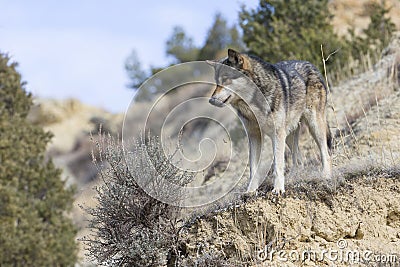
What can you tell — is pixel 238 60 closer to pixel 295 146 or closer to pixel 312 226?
pixel 295 146

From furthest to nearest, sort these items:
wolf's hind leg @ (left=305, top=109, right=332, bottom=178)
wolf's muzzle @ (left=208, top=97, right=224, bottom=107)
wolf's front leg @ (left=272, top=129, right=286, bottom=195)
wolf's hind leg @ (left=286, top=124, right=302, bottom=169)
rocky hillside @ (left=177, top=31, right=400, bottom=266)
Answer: wolf's hind leg @ (left=286, top=124, right=302, bottom=169)
wolf's hind leg @ (left=305, top=109, right=332, bottom=178)
wolf's front leg @ (left=272, top=129, right=286, bottom=195)
wolf's muzzle @ (left=208, top=97, right=224, bottom=107)
rocky hillside @ (left=177, top=31, right=400, bottom=266)

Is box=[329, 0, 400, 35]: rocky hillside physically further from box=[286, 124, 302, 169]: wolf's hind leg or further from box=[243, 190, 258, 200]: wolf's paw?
box=[243, 190, 258, 200]: wolf's paw

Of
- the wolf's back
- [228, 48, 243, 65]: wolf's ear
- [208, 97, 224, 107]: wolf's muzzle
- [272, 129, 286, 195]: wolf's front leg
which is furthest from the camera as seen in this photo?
the wolf's back

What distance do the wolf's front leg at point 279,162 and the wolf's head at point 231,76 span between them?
2.24ft

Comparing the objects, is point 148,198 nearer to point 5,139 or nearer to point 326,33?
point 5,139

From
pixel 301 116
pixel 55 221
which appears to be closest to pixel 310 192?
pixel 301 116

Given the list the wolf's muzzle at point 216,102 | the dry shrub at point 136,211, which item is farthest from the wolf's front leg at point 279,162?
the dry shrub at point 136,211

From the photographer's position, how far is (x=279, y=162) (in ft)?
25.4

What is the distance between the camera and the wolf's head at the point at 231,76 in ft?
25.1

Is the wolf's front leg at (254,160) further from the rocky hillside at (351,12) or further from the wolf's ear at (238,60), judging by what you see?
the rocky hillside at (351,12)

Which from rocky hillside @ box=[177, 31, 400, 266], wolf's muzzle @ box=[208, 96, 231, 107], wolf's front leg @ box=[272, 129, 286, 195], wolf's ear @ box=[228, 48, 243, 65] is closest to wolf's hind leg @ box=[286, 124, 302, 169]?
rocky hillside @ box=[177, 31, 400, 266]

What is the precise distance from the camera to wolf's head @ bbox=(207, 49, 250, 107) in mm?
7652

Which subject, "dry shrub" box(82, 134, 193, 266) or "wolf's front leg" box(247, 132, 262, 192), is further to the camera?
"wolf's front leg" box(247, 132, 262, 192)

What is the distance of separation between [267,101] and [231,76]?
21.8 inches
